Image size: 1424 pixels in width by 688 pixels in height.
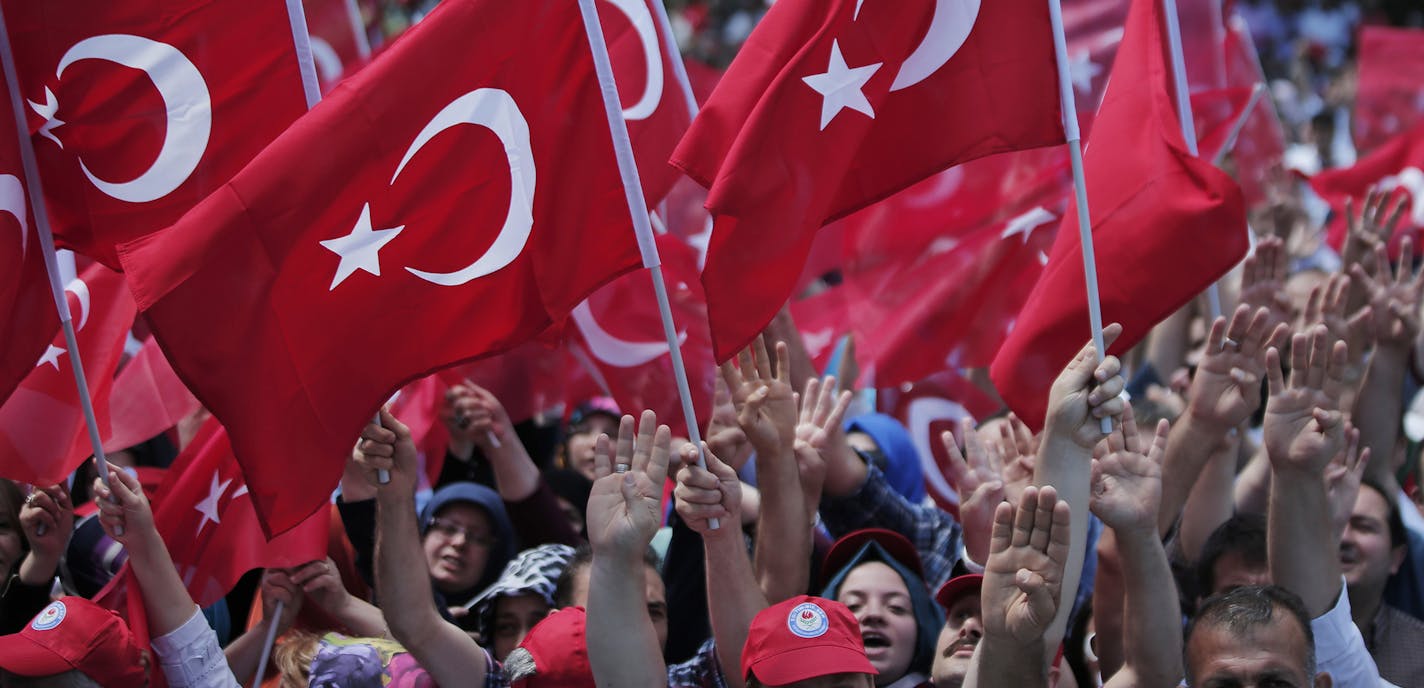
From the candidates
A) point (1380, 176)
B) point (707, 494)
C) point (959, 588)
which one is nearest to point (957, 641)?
point (959, 588)

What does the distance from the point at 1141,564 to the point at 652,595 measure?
1464 millimetres

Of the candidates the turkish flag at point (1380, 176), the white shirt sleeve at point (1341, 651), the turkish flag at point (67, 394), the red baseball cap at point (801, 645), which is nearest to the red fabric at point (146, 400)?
the turkish flag at point (67, 394)

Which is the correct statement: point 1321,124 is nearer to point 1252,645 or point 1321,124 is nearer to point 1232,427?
point 1232,427

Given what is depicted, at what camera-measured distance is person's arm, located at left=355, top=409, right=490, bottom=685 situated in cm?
437

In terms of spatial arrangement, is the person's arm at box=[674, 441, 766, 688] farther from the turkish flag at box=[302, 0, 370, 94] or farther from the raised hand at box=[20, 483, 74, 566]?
the turkish flag at box=[302, 0, 370, 94]

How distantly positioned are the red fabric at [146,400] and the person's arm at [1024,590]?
10.5 ft

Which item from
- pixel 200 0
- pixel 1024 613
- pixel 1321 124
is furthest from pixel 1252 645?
pixel 1321 124

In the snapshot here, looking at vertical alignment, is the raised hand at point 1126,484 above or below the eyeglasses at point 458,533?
above

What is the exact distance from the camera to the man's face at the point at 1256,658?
3584mm

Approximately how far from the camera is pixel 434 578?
18.4 ft

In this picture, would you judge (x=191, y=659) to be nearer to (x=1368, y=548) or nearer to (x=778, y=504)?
(x=778, y=504)

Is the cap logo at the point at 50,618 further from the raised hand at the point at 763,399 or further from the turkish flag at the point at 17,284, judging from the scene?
the raised hand at the point at 763,399

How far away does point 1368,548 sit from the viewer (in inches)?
191

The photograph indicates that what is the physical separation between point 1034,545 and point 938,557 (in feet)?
5.71
